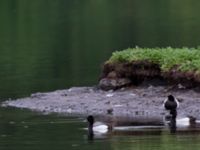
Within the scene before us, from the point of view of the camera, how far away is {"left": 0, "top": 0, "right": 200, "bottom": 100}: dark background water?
3834 cm

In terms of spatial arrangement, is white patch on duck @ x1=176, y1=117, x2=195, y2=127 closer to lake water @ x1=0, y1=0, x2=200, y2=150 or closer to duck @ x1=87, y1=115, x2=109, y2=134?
lake water @ x1=0, y1=0, x2=200, y2=150

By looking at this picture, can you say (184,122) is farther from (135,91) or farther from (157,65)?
(157,65)

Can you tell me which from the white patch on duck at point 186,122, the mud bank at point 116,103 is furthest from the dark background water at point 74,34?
the white patch on duck at point 186,122

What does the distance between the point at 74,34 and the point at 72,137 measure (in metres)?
41.7

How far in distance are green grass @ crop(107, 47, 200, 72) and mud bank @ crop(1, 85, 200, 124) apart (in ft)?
1.96

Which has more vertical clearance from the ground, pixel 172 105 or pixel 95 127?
pixel 172 105

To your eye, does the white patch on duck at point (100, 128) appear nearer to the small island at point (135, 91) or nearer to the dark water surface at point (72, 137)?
the dark water surface at point (72, 137)

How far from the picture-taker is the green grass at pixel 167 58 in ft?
92.1

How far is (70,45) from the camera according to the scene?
56.9 metres

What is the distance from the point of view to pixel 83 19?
77812mm

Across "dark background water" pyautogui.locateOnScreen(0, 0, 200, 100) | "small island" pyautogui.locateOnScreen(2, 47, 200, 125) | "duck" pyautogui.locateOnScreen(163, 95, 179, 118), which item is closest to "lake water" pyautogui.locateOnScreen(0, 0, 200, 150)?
"dark background water" pyautogui.locateOnScreen(0, 0, 200, 100)

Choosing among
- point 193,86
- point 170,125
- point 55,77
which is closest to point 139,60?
point 193,86

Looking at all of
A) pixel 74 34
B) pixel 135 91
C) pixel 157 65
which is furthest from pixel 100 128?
pixel 74 34

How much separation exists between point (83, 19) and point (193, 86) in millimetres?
50113
